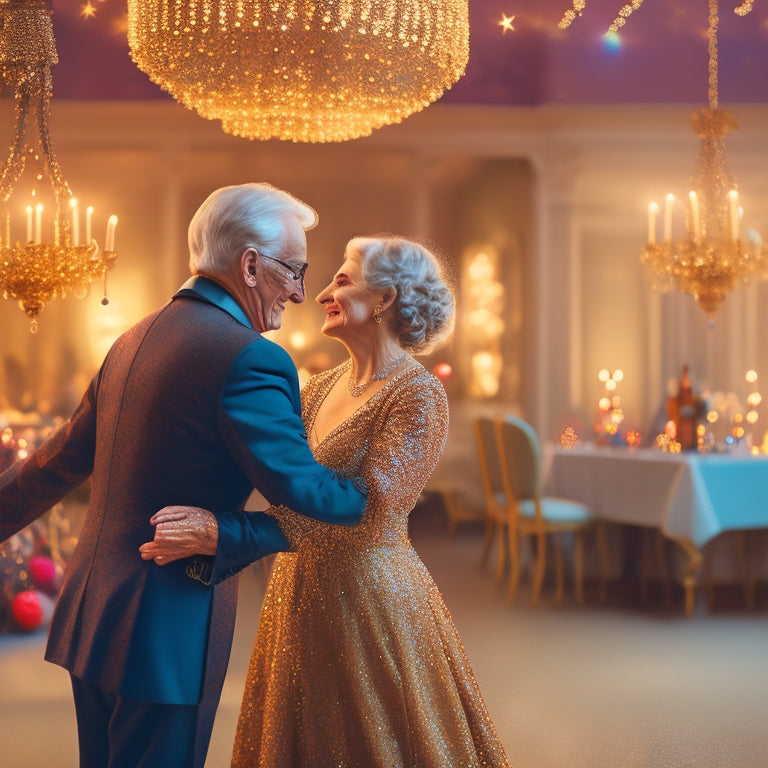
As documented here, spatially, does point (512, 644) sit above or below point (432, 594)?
below

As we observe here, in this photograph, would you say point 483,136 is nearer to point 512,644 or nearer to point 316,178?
point 316,178

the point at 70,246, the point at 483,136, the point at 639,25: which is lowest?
the point at 70,246

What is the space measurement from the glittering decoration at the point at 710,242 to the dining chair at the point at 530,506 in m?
1.14

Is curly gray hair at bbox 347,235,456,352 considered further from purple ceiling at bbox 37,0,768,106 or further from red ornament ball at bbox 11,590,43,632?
purple ceiling at bbox 37,0,768,106

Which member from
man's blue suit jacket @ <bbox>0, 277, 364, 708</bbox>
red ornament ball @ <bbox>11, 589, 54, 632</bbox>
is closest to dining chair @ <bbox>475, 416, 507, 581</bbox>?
red ornament ball @ <bbox>11, 589, 54, 632</bbox>

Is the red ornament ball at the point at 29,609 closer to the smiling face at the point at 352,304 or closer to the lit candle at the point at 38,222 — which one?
the lit candle at the point at 38,222

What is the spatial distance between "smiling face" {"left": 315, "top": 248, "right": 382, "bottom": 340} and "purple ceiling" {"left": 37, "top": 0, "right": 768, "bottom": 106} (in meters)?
5.26

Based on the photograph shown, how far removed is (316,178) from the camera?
27.2 ft

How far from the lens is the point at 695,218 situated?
512cm

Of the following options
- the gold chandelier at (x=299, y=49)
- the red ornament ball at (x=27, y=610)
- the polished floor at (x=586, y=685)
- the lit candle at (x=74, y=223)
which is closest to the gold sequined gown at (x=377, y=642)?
the gold chandelier at (x=299, y=49)

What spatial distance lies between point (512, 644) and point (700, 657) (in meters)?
0.84

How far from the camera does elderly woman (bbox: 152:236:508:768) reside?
2236 mm

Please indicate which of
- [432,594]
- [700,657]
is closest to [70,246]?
[432,594]

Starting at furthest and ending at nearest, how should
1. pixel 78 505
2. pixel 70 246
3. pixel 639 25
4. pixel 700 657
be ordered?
1. pixel 78 505
2. pixel 639 25
3. pixel 700 657
4. pixel 70 246
